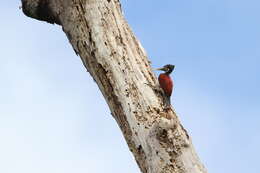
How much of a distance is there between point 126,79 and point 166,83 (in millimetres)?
453

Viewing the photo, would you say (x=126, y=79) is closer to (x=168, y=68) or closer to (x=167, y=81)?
(x=167, y=81)

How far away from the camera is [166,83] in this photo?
656 cm

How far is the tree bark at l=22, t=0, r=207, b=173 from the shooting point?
5965 millimetres

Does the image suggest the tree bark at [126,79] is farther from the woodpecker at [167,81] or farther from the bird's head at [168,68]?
the bird's head at [168,68]

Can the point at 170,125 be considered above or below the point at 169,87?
below

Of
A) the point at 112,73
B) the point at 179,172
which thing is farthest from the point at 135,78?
the point at 179,172

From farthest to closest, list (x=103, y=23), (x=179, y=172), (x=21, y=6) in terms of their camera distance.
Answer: (x=21, y=6) → (x=103, y=23) → (x=179, y=172)

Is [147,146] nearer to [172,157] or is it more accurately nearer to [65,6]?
[172,157]

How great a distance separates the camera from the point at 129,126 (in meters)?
6.27

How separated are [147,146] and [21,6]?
8.91 feet

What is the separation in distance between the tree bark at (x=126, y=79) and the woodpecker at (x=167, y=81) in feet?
0.27

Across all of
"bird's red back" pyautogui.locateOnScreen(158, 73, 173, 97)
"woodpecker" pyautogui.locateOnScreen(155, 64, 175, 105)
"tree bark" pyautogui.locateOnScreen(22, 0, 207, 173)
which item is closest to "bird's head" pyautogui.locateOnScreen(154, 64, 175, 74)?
"woodpecker" pyautogui.locateOnScreen(155, 64, 175, 105)

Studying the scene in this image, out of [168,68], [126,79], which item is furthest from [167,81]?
[126,79]

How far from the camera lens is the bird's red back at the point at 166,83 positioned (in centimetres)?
652
